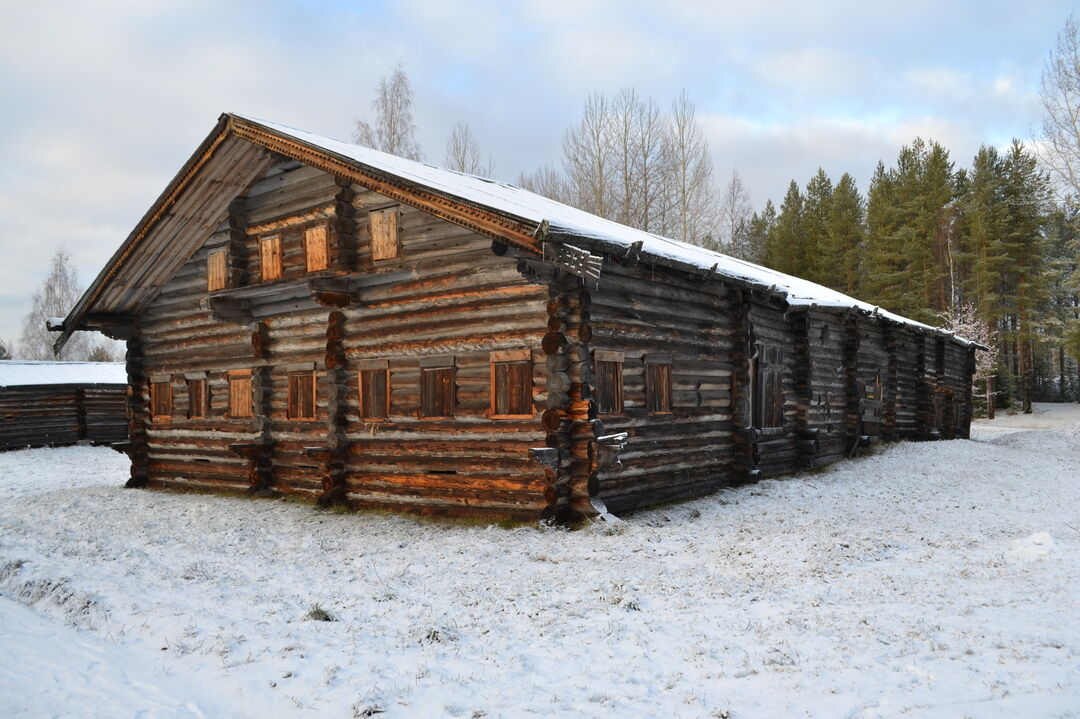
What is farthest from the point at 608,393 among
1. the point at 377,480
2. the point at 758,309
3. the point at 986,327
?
the point at 986,327

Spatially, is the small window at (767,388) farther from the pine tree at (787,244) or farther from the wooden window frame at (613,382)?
the pine tree at (787,244)

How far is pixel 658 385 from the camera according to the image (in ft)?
42.6

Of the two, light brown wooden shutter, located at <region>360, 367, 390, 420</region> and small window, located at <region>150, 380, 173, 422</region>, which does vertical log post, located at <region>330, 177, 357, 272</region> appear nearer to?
light brown wooden shutter, located at <region>360, 367, 390, 420</region>

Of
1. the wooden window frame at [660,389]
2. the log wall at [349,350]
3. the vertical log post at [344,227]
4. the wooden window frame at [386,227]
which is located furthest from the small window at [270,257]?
the wooden window frame at [660,389]

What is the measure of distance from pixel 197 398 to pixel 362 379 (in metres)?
6.36

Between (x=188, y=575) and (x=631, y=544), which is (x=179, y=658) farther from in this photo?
(x=631, y=544)

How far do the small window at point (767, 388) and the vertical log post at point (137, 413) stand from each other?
15.5 metres

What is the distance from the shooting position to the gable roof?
10.2 meters

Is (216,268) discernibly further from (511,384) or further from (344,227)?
(511,384)

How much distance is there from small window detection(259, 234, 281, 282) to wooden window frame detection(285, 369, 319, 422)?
2056mm

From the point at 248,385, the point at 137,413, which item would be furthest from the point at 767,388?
the point at 137,413

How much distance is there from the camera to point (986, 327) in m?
43.2

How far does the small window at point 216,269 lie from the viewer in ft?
53.1

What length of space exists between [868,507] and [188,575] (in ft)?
35.7
